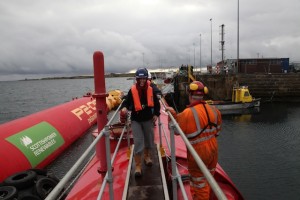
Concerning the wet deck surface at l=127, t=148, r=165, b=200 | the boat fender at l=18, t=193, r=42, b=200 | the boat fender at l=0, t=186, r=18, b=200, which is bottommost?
the boat fender at l=18, t=193, r=42, b=200

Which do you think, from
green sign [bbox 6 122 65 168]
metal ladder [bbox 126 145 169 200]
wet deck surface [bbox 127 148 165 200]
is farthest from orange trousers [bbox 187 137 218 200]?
green sign [bbox 6 122 65 168]

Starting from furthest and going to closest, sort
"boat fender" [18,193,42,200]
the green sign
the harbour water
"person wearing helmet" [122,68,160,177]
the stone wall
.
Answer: the stone wall < the harbour water < the green sign < "boat fender" [18,193,42,200] < "person wearing helmet" [122,68,160,177]

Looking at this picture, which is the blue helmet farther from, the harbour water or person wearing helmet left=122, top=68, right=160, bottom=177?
the harbour water

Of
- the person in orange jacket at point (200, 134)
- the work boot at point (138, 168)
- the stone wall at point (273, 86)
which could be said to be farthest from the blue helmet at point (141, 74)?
the stone wall at point (273, 86)

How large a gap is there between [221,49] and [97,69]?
44.3 m

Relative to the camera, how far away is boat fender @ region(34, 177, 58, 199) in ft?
22.4

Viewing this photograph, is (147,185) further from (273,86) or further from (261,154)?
(273,86)

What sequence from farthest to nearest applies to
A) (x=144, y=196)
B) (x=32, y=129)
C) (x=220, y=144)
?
(x=220, y=144)
(x=32, y=129)
(x=144, y=196)

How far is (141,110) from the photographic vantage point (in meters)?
5.63

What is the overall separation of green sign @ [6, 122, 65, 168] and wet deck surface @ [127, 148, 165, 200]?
5.98 metres

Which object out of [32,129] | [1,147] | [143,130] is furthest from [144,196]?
[32,129]

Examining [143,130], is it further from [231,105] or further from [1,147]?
[231,105]

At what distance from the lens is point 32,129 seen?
37.9 ft

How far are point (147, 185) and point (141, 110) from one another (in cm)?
147
